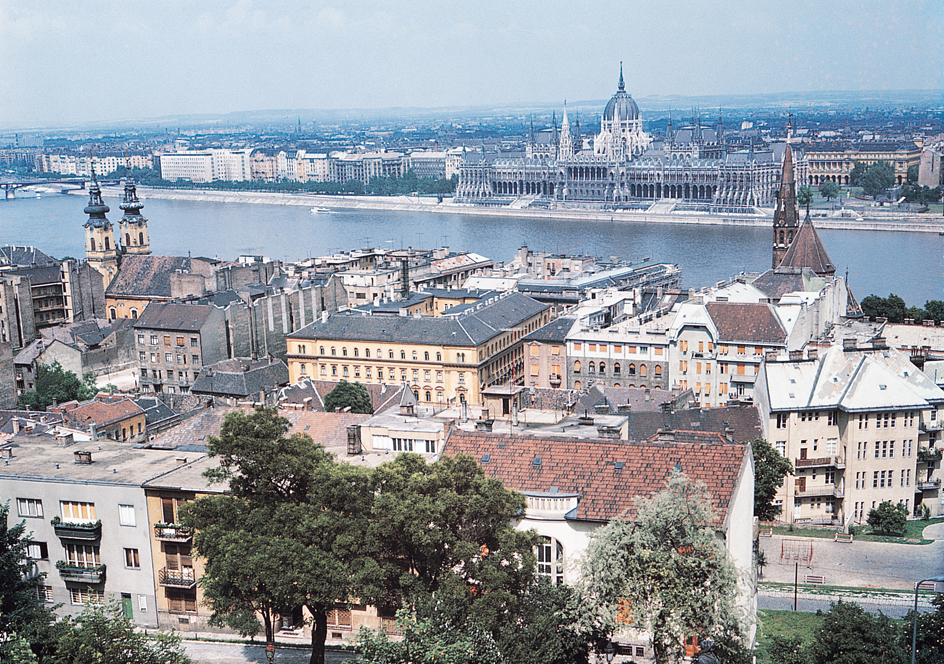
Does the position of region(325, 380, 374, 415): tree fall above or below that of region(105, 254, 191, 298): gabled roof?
below

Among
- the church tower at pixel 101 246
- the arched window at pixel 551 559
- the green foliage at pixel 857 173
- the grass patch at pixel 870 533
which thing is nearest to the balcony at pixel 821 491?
the grass patch at pixel 870 533

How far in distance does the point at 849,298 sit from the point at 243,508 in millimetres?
34095

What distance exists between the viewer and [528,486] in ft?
52.0

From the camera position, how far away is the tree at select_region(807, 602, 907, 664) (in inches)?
525

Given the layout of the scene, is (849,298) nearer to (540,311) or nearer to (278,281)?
(540,311)

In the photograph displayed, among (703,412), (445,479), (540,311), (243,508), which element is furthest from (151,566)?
(540,311)

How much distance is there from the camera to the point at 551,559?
15172 mm

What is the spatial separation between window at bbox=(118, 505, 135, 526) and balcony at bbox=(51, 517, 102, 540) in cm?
35

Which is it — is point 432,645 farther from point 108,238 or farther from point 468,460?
point 108,238

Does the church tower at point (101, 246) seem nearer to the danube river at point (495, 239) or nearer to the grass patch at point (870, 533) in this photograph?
the danube river at point (495, 239)

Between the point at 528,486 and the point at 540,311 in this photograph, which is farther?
the point at 540,311

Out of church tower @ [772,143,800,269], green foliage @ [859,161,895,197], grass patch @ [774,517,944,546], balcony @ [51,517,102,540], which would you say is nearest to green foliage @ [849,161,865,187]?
green foliage @ [859,161,895,197]

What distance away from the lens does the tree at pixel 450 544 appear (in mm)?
12969

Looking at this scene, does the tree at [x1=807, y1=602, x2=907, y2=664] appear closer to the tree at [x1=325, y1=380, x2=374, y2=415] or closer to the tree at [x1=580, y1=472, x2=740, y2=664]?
the tree at [x1=580, y1=472, x2=740, y2=664]
